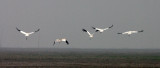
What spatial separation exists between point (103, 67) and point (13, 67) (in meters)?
12.7

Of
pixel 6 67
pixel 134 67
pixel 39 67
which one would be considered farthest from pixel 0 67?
pixel 134 67

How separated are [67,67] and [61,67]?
86 cm

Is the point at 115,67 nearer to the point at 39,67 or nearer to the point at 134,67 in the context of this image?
the point at 134,67

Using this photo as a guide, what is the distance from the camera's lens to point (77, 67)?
222 feet

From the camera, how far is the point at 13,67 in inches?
2586

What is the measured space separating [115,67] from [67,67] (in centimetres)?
687

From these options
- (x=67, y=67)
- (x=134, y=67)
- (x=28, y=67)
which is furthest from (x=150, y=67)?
(x=28, y=67)

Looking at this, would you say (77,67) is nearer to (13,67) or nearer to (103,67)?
(103,67)

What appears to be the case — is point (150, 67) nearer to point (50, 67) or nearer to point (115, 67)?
point (115, 67)

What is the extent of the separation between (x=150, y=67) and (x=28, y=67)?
57.0 ft

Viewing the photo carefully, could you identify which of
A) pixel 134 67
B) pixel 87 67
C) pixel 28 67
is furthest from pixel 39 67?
pixel 134 67

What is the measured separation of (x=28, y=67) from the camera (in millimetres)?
66750

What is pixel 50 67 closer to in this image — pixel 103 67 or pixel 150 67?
pixel 103 67

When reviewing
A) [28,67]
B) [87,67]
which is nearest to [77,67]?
[87,67]
